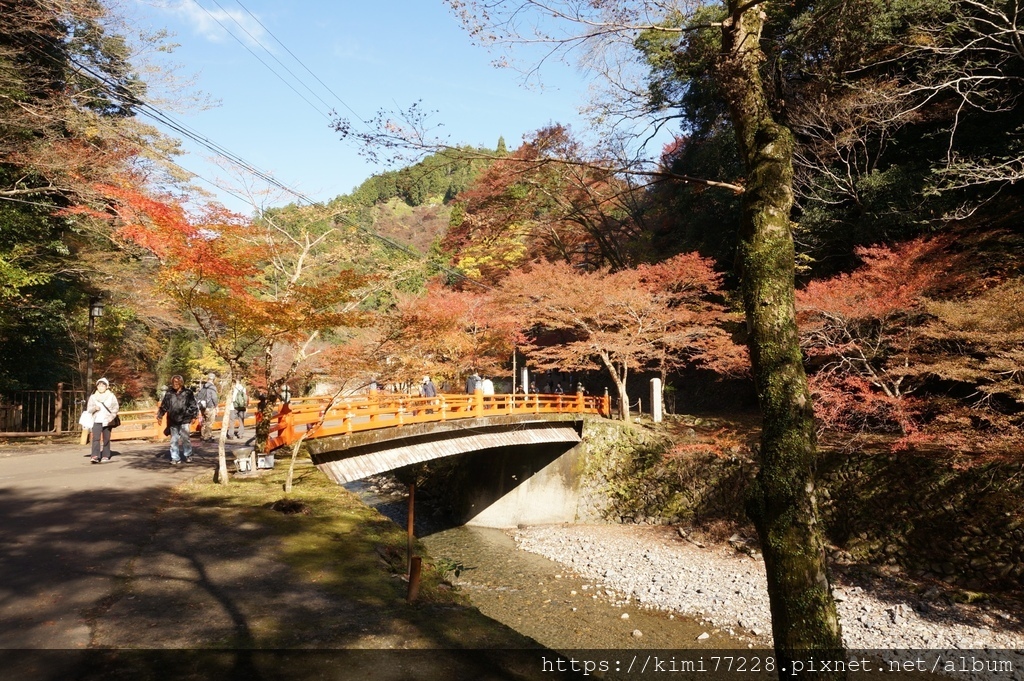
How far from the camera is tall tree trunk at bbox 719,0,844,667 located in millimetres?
3443

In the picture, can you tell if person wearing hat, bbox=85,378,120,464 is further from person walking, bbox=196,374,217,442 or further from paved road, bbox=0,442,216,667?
person walking, bbox=196,374,217,442

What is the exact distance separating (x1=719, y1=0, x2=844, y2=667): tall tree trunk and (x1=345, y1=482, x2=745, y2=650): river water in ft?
22.4

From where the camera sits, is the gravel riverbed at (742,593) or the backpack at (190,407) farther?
the backpack at (190,407)

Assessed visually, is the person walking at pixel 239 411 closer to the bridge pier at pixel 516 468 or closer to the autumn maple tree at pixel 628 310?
the bridge pier at pixel 516 468

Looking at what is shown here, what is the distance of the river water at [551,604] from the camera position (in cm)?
958

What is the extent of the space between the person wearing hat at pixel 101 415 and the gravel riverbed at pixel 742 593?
10.5 meters

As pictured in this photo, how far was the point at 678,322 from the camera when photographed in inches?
719

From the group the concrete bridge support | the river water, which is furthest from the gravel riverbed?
the concrete bridge support

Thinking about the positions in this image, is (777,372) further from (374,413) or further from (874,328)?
(874,328)

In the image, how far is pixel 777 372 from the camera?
377cm

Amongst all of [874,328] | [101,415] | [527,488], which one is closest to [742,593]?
[874,328]

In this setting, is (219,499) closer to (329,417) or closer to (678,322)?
(329,417)

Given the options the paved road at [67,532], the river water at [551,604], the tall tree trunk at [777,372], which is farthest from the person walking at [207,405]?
the tall tree trunk at [777,372]

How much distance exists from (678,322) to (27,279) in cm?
1890
